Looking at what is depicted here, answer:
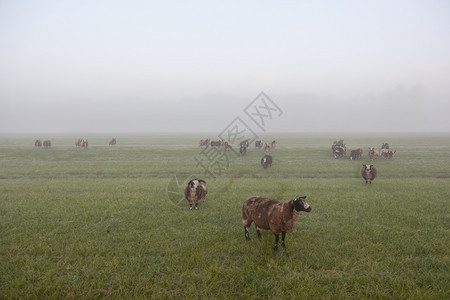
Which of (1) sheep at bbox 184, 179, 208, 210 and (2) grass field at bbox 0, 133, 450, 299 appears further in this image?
(1) sheep at bbox 184, 179, 208, 210

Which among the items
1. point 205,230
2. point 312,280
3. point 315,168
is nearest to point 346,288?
point 312,280

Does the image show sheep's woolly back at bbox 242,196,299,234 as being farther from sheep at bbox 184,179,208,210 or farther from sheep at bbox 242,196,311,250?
sheep at bbox 184,179,208,210

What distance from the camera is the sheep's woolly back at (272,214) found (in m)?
7.15

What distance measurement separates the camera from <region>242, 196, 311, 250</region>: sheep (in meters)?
7.06

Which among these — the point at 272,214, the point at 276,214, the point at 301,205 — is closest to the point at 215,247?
the point at 272,214

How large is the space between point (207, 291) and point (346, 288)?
10.5 feet

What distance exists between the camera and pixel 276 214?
729 cm

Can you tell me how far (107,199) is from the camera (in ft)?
43.2

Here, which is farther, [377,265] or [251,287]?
[377,265]

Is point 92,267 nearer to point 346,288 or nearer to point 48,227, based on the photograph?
point 48,227

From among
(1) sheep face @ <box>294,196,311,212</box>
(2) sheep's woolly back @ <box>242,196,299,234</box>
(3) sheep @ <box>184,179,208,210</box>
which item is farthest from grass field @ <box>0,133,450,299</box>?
(1) sheep face @ <box>294,196,311,212</box>

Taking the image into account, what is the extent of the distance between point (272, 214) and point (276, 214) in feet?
0.44

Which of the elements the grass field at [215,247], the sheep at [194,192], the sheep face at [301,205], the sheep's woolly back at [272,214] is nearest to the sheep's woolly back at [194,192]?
the sheep at [194,192]

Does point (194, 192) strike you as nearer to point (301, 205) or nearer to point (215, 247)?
point (215, 247)
